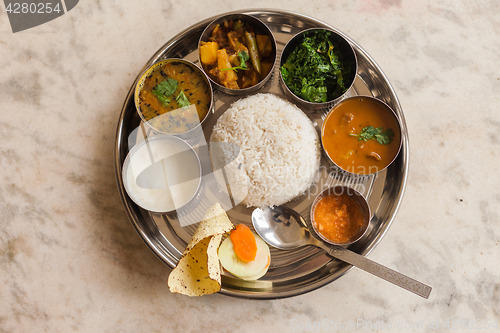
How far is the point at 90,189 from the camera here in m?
2.98

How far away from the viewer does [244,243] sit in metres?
2.66

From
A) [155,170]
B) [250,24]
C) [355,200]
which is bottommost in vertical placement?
[355,200]

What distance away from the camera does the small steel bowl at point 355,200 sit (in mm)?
2580

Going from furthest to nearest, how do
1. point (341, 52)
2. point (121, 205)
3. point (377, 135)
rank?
point (121, 205) < point (341, 52) < point (377, 135)

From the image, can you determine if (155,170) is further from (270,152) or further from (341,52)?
(341,52)

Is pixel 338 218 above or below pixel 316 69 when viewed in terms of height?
below

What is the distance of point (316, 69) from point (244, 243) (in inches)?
47.4

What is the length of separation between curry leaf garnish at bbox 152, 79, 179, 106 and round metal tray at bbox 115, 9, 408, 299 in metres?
0.21

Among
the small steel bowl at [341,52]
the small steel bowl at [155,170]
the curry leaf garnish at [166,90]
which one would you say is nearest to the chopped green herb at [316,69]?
the small steel bowl at [341,52]

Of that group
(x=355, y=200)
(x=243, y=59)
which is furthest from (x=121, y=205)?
(x=355, y=200)

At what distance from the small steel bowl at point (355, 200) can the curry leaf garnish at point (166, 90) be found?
115cm

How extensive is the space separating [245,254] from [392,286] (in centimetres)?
108

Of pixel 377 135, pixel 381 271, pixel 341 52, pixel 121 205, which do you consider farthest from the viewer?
pixel 121 205

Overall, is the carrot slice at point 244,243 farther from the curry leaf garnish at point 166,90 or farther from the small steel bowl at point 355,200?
the curry leaf garnish at point 166,90
